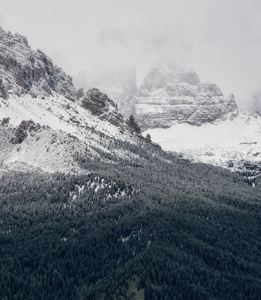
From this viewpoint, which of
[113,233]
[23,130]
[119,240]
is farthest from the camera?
[23,130]

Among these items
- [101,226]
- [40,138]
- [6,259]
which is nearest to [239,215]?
[101,226]

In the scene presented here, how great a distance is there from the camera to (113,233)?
347 feet

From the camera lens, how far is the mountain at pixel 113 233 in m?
83.1

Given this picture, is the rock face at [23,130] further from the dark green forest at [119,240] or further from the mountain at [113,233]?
the dark green forest at [119,240]

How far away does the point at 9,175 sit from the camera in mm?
148000

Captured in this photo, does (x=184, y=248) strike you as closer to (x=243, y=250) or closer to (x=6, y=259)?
(x=243, y=250)

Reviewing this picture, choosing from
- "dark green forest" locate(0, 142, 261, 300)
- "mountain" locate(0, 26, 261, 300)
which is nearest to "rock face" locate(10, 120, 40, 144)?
"mountain" locate(0, 26, 261, 300)

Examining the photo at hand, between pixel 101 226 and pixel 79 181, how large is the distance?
1289 inches

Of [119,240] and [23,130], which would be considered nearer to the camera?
[119,240]

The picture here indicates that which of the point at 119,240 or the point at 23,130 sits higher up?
the point at 23,130

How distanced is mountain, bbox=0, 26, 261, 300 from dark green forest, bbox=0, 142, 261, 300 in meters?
0.32

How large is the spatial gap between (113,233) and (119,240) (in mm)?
3521

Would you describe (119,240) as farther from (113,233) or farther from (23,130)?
(23,130)

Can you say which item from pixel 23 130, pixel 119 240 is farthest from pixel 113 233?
pixel 23 130
